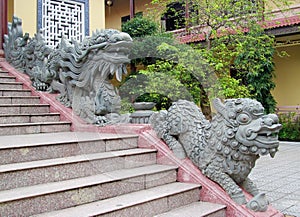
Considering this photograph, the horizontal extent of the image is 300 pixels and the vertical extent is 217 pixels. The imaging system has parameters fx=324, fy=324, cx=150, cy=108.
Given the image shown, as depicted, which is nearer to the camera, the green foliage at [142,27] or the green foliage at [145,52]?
the green foliage at [145,52]

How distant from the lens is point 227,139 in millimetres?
2520

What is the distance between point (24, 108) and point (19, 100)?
29 centimetres

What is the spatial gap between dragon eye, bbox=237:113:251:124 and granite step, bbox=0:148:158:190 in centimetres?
104

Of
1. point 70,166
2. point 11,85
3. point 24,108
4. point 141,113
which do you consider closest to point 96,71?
point 141,113

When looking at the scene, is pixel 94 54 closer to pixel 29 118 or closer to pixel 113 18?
pixel 29 118

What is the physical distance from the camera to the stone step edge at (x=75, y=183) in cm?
207

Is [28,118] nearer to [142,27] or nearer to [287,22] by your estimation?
[142,27]

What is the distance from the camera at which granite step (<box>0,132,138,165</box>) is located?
2562 millimetres

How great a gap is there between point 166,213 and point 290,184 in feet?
7.62

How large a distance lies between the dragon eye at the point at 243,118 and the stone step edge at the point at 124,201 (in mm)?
722

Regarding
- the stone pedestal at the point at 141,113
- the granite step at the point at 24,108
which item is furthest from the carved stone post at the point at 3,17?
the stone pedestal at the point at 141,113

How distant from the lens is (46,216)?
2027mm

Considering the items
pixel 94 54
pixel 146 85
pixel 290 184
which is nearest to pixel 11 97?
pixel 94 54

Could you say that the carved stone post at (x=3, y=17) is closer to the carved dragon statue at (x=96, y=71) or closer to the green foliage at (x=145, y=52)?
the carved dragon statue at (x=96, y=71)
